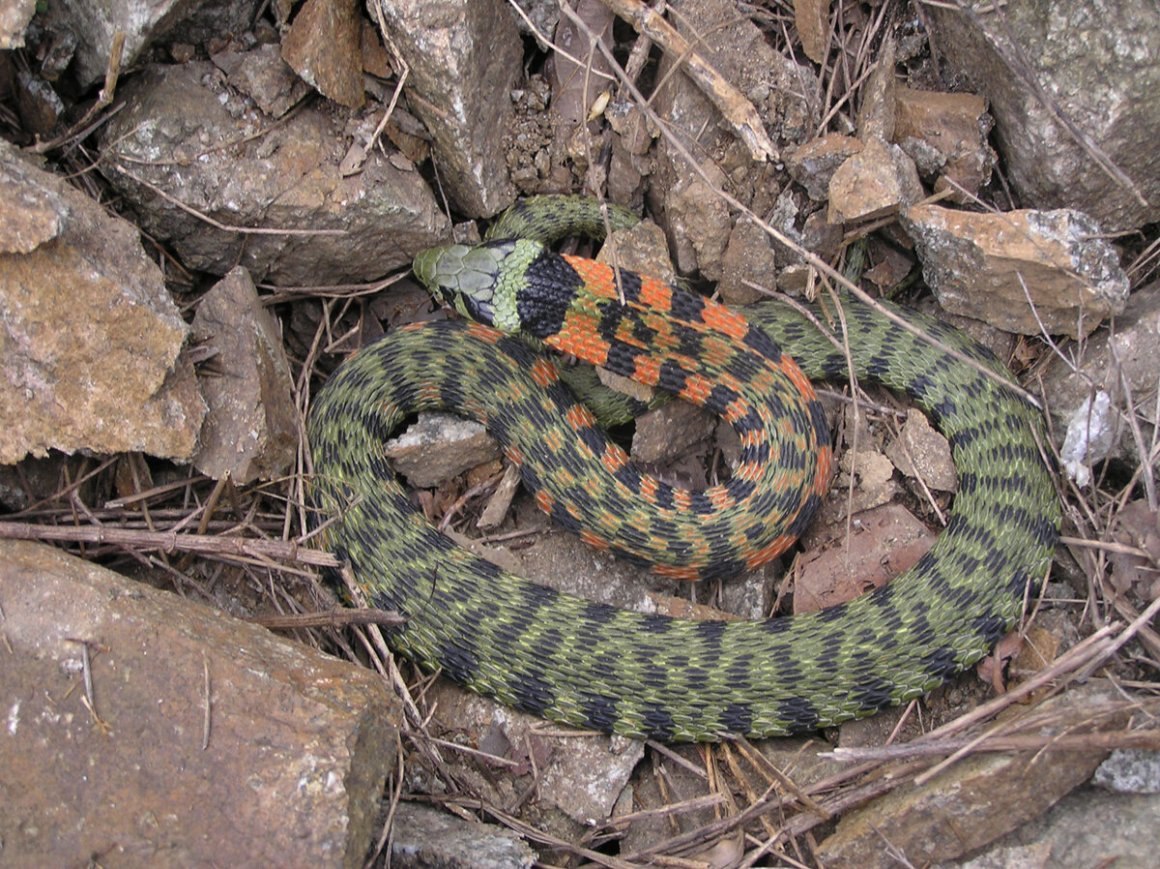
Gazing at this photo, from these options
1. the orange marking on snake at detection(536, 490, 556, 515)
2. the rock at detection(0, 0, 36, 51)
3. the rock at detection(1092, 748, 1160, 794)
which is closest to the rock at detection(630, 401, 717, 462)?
the orange marking on snake at detection(536, 490, 556, 515)

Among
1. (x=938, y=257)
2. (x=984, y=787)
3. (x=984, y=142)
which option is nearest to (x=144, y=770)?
(x=984, y=787)

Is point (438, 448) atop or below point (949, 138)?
below

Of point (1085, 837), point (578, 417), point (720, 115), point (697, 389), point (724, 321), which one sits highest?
point (720, 115)

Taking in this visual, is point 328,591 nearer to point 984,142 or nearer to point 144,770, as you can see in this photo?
point 144,770

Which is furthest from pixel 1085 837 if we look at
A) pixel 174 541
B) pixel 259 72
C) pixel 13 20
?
pixel 13 20

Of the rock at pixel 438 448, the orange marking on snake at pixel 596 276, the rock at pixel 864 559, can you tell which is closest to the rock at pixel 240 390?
the rock at pixel 438 448

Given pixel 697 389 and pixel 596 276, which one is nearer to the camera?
pixel 596 276

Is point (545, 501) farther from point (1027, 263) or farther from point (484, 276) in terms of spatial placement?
point (1027, 263)
